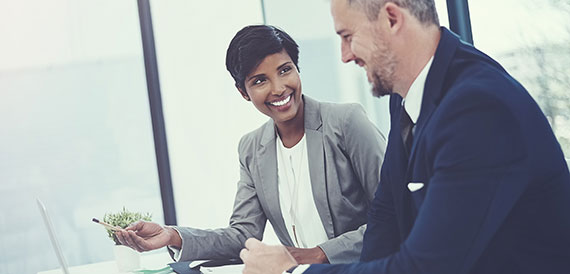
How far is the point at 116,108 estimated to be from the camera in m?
4.68

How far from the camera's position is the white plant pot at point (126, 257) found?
2469mm

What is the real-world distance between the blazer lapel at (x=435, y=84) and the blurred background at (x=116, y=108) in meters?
3.15

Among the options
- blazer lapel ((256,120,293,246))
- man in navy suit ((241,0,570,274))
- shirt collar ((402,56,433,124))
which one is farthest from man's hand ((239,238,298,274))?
A: blazer lapel ((256,120,293,246))

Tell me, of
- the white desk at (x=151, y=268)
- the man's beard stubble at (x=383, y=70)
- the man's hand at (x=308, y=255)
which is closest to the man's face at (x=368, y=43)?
the man's beard stubble at (x=383, y=70)

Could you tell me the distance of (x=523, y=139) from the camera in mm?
1197

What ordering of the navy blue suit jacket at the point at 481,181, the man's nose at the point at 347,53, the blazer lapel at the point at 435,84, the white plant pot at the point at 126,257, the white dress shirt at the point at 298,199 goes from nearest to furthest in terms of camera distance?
the navy blue suit jacket at the point at 481,181 < the blazer lapel at the point at 435,84 < the man's nose at the point at 347,53 < the white dress shirt at the point at 298,199 < the white plant pot at the point at 126,257

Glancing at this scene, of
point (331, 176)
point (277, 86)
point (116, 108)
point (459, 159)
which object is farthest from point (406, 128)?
point (116, 108)

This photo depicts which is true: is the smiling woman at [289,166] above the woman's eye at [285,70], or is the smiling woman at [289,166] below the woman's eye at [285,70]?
below

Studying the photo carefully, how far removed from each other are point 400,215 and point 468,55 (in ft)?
1.35

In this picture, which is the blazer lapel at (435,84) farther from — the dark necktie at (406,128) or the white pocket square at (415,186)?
the dark necktie at (406,128)

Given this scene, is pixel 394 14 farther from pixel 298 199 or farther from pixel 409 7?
pixel 298 199

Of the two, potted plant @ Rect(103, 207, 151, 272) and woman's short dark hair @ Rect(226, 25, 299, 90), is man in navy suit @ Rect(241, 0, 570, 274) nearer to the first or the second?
woman's short dark hair @ Rect(226, 25, 299, 90)

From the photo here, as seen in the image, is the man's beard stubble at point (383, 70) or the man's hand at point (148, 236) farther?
the man's hand at point (148, 236)

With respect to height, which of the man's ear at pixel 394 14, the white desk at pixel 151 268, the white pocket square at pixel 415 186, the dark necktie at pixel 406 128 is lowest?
the white desk at pixel 151 268
